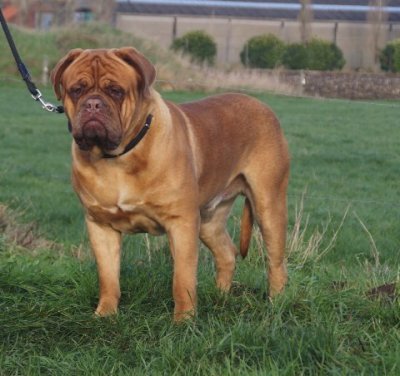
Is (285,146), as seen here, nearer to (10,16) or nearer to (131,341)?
(131,341)

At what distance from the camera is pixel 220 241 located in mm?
6465

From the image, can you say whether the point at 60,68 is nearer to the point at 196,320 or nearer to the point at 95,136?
the point at 95,136

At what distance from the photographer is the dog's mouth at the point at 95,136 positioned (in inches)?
190

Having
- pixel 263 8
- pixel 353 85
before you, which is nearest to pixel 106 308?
pixel 353 85

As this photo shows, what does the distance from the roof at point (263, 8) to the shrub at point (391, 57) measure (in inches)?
174

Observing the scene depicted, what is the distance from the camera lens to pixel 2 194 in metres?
11.8

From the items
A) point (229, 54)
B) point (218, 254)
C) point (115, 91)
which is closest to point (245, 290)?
point (218, 254)

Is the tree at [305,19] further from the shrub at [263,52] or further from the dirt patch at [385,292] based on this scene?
the dirt patch at [385,292]

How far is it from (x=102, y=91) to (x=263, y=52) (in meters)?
43.7

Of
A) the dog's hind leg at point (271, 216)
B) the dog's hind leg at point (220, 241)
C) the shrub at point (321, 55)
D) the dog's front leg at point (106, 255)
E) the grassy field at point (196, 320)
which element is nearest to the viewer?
the grassy field at point (196, 320)

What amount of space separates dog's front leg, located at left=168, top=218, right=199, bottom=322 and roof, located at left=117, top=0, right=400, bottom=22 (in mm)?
49828

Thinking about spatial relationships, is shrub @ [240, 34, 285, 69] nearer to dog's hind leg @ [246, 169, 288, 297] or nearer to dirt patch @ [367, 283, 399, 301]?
dog's hind leg @ [246, 169, 288, 297]

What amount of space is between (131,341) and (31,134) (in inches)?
637

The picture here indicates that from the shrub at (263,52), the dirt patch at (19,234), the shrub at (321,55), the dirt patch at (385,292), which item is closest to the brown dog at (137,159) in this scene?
the dirt patch at (385,292)
